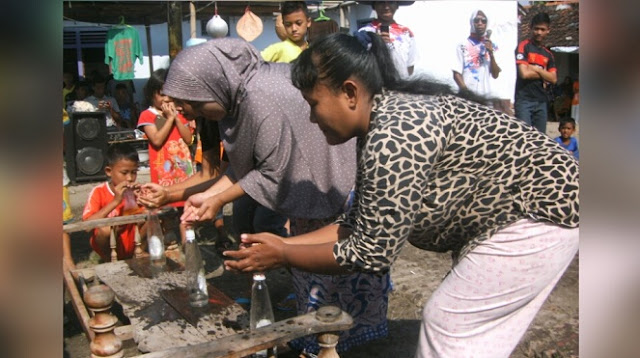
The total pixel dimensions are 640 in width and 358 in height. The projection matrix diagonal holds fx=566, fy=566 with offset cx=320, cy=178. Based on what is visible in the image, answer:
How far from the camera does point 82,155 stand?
9133 millimetres

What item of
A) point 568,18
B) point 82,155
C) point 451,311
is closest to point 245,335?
point 451,311

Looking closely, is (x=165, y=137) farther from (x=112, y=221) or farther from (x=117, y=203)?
(x=112, y=221)

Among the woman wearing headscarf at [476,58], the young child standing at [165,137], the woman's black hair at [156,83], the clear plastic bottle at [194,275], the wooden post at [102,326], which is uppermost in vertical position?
the woman wearing headscarf at [476,58]

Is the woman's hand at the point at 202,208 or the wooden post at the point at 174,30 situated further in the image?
the wooden post at the point at 174,30

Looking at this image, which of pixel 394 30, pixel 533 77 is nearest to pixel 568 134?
pixel 533 77

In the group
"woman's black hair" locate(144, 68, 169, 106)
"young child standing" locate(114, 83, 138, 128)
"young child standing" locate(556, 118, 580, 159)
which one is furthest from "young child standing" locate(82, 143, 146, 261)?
"young child standing" locate(114, 83, 138, 128)

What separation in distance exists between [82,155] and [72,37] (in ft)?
20.3

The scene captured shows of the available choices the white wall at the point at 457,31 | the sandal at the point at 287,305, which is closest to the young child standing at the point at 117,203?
the sandal at the point at 287,305

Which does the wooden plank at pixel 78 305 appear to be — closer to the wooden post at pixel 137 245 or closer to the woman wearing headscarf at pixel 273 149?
the wooden post at pixel 137 245

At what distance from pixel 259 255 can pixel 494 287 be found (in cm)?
81

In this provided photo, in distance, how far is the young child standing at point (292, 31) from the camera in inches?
201

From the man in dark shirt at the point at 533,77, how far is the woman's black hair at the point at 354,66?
4702mm

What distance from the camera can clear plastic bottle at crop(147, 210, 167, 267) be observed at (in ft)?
12.1
